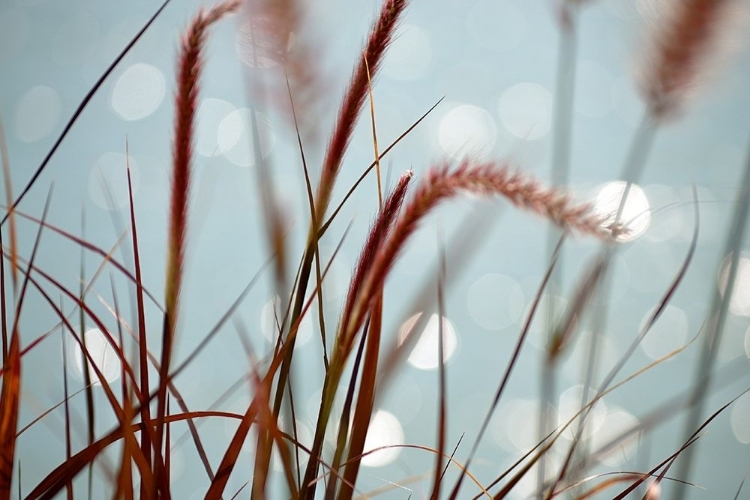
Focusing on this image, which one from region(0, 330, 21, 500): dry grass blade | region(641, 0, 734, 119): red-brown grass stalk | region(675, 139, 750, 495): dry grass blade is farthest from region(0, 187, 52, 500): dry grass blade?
region(641, 0, 734, 119): red-brown grass stalk

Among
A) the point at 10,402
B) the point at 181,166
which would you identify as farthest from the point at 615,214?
the point at 10,402

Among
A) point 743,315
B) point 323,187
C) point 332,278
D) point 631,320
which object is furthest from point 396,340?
point 631,320

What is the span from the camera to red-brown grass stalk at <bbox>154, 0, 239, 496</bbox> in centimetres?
32

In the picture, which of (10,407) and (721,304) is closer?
(10,407)

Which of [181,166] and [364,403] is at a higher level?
[181,166]

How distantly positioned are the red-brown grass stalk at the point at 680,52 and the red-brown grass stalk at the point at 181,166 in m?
0.52

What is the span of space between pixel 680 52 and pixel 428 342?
9.73ft

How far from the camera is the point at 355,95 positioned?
319mm

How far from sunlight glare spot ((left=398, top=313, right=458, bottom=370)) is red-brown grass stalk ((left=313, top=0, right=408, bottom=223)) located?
103 mm

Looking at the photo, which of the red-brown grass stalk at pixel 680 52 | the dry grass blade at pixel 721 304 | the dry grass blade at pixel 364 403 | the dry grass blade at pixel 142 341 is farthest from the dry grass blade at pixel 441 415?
the red-brown grass stalk at pixel 680 52

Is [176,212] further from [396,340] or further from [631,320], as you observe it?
[631,320]

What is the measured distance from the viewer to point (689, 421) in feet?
1.91

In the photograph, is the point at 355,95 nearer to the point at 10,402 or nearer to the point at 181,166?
the point at 181,166

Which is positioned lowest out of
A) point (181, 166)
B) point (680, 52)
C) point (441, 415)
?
point (441, 415)
